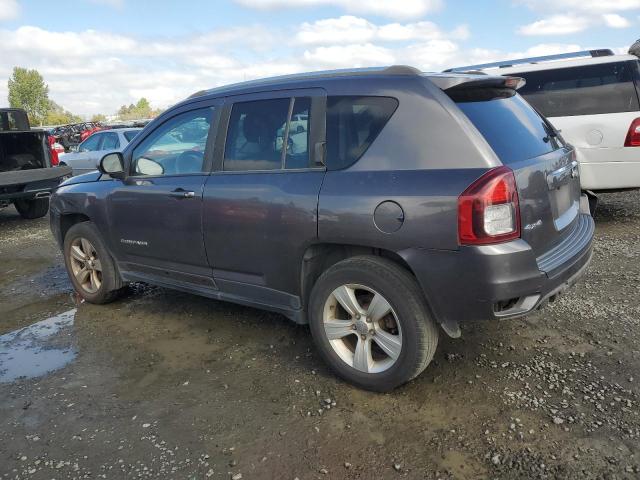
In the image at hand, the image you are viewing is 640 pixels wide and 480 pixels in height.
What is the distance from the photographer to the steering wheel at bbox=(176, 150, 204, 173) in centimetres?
384

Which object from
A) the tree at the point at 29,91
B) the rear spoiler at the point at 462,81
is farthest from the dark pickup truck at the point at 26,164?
the tree at the point at 29,91

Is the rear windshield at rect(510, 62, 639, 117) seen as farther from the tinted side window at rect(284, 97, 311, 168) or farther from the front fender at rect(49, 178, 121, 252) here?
the front fender at rect(49, 178, 121, 252)

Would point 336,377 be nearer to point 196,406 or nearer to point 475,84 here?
point 196,406

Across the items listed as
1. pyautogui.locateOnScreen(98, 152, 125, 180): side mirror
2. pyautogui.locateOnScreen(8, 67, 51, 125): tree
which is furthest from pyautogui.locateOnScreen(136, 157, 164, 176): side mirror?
pyautogui.locateOnScreen(8, 67, 51, 125): tree

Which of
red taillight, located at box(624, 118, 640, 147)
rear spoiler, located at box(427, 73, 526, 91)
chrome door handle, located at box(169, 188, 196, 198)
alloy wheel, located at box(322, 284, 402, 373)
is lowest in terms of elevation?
alloy wheel, located at box(322, 284, 402, 373)

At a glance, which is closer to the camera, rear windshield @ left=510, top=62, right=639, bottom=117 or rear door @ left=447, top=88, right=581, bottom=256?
rear door @ left=447, top=88, right=581, bottom=256

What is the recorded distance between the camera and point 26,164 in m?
9.59

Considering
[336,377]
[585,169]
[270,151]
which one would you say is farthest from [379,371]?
[585,169]

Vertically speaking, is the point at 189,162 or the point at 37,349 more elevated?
the point at 189,162

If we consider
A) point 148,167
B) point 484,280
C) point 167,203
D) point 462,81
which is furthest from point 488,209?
point 148,167

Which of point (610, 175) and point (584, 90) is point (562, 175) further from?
point (584, 90)

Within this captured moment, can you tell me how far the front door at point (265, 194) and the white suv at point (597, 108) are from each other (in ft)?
14.0

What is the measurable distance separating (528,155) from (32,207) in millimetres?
9630

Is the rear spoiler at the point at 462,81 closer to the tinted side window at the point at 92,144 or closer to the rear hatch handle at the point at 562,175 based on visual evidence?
the rear hatch handle at the point at 562,175
